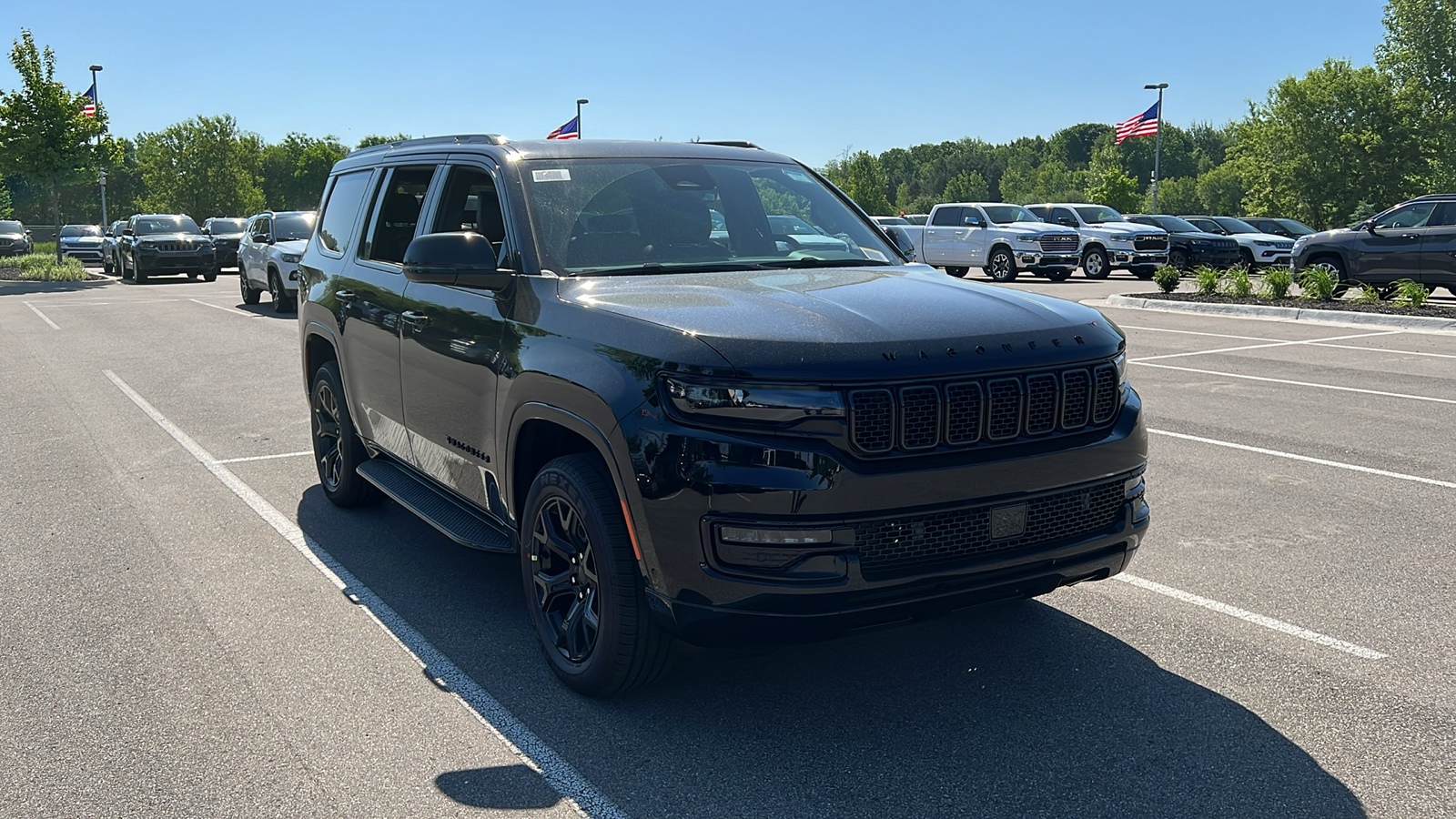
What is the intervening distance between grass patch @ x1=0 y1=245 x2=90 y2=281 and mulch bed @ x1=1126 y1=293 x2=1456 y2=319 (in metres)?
30.3

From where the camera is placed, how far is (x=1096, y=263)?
30422mm

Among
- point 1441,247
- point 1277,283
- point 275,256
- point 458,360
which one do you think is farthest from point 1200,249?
point 458,360

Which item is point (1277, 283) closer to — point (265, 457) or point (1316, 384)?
point (1316, 384)

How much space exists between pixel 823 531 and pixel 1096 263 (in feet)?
94.3

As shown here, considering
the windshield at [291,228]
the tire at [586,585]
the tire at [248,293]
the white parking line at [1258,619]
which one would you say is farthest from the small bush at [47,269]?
the white parking line at [1258,619]

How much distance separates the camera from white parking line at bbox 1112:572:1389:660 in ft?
14.9

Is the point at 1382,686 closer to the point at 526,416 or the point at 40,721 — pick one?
the point at 526,416

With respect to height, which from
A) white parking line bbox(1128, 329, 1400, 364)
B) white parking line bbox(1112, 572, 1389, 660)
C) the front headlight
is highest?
the front headlight

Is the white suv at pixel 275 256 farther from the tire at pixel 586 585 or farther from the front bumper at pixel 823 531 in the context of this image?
the front bumper at pixel 823 531

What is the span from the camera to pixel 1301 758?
3.63 m

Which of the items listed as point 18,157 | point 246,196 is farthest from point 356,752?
point 246,196

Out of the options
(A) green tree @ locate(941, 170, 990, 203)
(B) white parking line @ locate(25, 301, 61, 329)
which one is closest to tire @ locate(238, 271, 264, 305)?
(B) white parking line @ locate(25, 301, 61, 329)

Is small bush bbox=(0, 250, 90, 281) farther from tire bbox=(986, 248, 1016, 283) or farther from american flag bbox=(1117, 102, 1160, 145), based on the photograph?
american flag bbox=(1117, 102, 1160, 145)

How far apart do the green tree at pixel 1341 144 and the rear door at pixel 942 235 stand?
40.8 m
